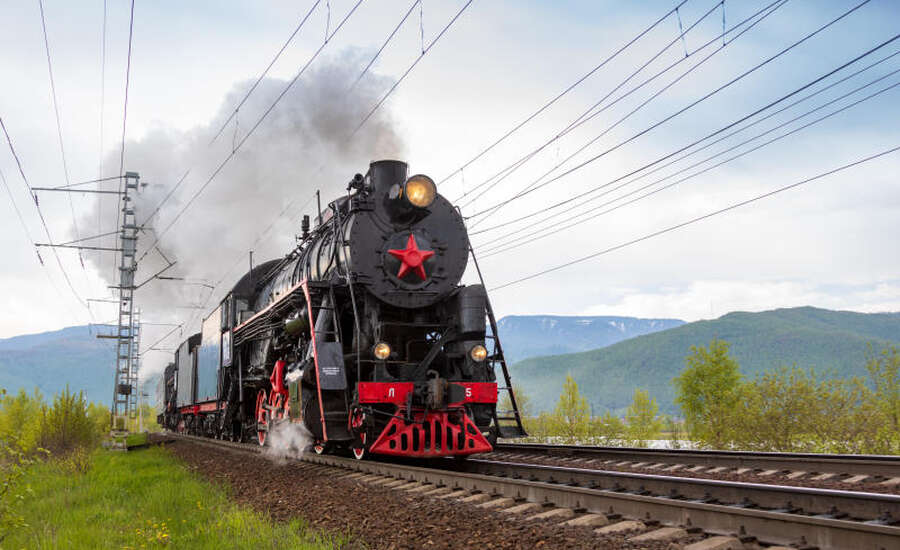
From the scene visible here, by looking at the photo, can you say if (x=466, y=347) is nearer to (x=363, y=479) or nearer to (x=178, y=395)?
(x=363, y=479)

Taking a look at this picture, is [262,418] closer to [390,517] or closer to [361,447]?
[361,447]

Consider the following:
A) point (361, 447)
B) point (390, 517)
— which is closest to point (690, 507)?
point (390, 517)

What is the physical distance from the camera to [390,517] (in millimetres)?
5051

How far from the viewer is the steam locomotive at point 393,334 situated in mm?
8070

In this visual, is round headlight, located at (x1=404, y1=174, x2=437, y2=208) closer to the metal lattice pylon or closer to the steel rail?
the steel rail

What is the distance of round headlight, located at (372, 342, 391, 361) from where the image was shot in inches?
319

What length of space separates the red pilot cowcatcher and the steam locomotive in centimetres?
1

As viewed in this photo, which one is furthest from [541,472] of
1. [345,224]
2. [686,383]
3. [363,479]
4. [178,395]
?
[686,383]

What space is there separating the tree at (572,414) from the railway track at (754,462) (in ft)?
60.4

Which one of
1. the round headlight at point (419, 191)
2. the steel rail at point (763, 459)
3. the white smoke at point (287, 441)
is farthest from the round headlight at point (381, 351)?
the steel rail at point (763, 459)

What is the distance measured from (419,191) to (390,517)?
4.81 meters

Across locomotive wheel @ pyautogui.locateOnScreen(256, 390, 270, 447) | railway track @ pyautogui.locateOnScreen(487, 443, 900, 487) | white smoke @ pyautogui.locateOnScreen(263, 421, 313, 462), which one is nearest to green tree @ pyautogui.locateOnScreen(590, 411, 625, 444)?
locomotive wheel @ pyautogui.locateOnScreen(256, 390, 270, 447)

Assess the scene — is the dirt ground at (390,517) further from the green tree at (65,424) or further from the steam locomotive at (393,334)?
the green tree at (65,424)

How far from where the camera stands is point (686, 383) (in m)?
30.7
